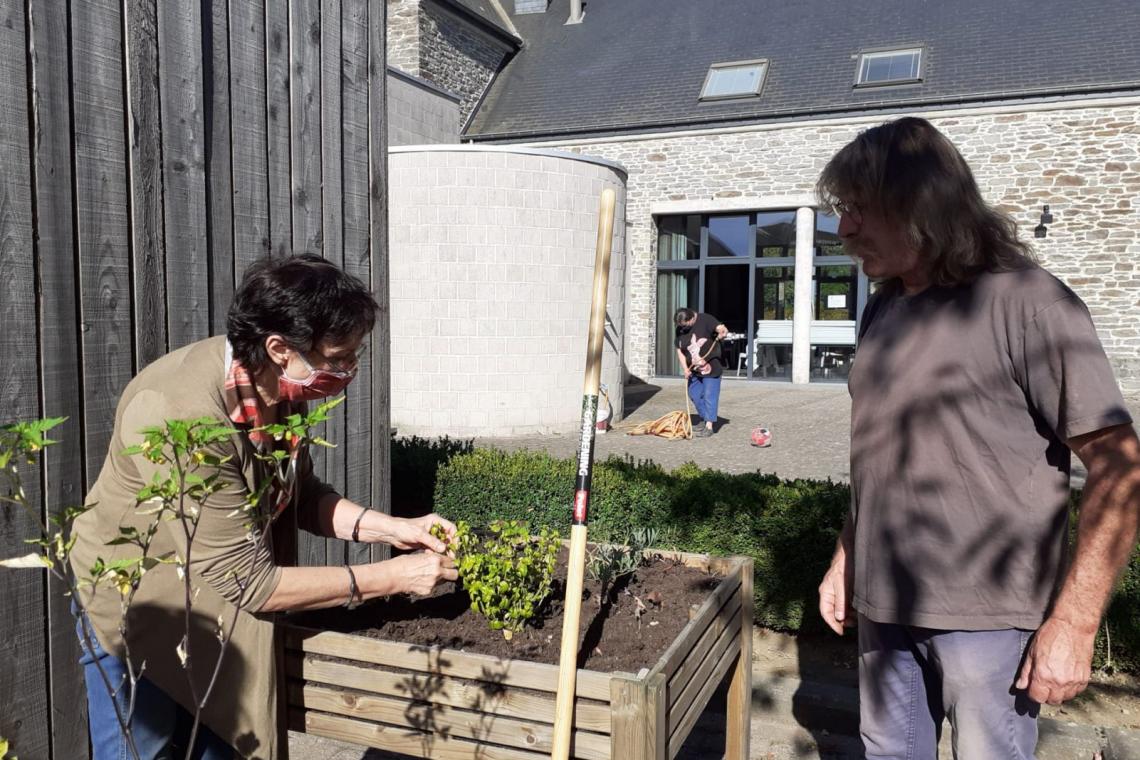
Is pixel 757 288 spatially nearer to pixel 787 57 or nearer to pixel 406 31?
pixel 787 57

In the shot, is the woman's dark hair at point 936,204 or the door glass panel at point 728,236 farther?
the door glass panel at point 728,236

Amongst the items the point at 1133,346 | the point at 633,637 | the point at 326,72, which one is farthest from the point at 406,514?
the point at 1133,346

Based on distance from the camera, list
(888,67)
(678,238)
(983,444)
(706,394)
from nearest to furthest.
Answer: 1. (983,444)
2. (706,394)
3. (888,67)
4. (678,238)

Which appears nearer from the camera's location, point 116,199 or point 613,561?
point 116,199

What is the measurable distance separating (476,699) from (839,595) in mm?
1027

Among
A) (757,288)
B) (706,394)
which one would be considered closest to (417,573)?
(706,394)

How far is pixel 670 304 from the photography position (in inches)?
724

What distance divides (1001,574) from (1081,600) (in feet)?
0.57

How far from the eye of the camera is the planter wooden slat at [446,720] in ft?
6.57

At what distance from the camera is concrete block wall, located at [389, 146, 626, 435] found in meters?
10.3

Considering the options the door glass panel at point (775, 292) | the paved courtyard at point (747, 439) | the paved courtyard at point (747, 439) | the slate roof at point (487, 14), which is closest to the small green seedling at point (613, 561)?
the paved courtyard at point (747, 439)

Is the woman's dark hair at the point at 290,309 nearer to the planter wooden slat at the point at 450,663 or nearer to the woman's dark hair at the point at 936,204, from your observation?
the planter wooden slat at the point at 450,663

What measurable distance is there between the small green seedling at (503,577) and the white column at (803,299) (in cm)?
1508

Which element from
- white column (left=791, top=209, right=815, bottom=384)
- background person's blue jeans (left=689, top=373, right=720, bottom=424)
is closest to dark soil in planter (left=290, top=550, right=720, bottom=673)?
background person's blue jeans (left=689, top=373, right=720, bottom=424)
